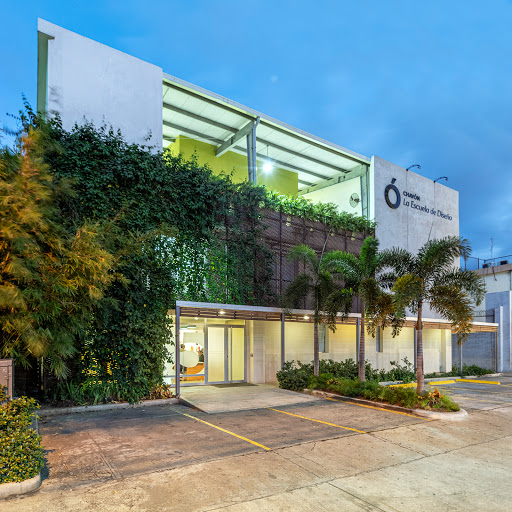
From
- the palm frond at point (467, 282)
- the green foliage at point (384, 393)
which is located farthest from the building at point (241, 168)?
the palm frond at point (467, 282)

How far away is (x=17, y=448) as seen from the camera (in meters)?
5.45

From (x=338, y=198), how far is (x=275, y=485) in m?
19.3

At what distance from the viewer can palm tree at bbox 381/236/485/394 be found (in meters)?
11.0

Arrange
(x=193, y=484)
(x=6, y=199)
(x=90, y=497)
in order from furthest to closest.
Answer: (x=6, y=199)
(x=193, y=484)
(x=90, y=497)

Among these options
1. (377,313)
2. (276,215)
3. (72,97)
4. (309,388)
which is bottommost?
(309,388)

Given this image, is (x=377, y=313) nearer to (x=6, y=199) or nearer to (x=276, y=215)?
(x=276, y=215)

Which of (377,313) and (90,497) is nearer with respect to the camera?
(90,497)

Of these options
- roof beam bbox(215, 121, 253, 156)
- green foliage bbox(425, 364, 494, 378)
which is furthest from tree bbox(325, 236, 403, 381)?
green foliage bbox(425, 364, 494, 378)

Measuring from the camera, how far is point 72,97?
1327 centimetres

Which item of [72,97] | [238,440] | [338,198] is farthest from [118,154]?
[338,198]

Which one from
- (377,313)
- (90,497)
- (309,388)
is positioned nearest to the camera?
(90,497)

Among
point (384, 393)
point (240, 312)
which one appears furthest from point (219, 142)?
point (384, 393)

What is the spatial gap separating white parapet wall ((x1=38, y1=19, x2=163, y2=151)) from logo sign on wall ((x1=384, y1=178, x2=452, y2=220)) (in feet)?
42.6

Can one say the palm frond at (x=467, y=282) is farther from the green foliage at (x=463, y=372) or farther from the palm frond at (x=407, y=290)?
the green foliage at (x=463, y=372)
